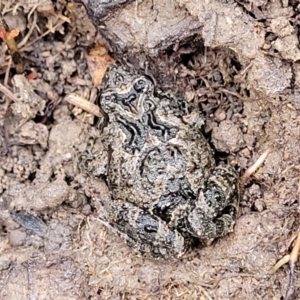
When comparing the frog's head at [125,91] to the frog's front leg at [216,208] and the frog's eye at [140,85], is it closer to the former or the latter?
the frog's eye at [140,85]

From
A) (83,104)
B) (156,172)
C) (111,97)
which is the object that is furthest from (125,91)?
(156,172)

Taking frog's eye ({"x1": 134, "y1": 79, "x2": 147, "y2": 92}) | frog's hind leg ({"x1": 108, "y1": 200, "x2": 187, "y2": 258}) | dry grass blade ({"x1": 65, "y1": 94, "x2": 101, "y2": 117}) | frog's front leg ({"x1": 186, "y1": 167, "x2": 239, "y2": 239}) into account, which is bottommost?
frog's hind leg ({"x1": 108, "y1": 200, "x2": 187, "y2": 258})

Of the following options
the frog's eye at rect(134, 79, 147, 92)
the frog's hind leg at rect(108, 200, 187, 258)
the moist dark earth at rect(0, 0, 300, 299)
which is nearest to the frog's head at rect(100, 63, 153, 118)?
the frog's eye at rect(134, 79, 147, 92)

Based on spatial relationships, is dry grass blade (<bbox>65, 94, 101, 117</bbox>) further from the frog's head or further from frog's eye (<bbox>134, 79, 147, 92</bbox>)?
frog's eye (<bbox>134, 79, 147, 92</bbox>)

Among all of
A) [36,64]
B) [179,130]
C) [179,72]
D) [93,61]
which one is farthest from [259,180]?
[36,64]

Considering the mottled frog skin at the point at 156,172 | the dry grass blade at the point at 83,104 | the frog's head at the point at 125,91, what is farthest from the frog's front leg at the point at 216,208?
the dry grass blade at the point at 83,104

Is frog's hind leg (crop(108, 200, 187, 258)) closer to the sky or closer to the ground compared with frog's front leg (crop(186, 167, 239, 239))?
closer to the ground
